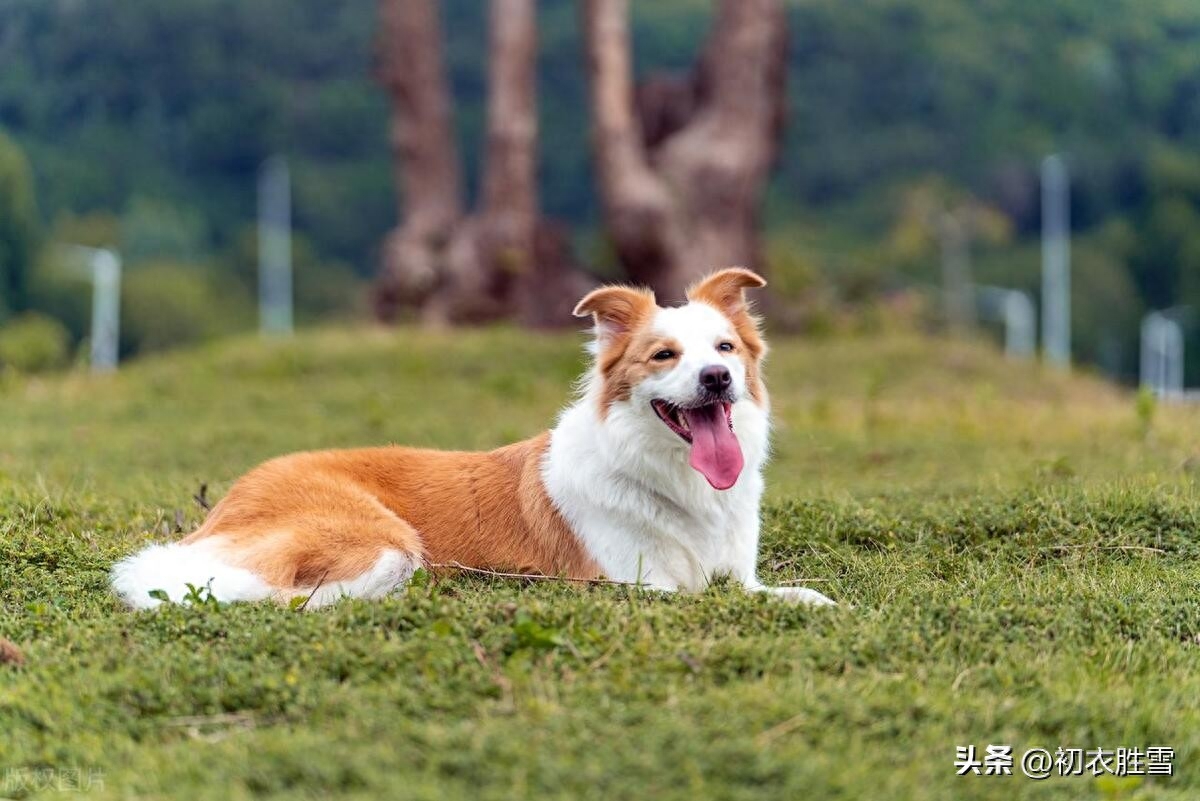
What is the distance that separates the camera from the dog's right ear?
6035 millimetres

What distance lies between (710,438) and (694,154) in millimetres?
13688

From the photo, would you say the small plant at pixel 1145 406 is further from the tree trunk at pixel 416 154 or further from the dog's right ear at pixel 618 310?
the tree trunk at pixel 416 154

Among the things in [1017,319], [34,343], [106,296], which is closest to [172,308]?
[106,296]

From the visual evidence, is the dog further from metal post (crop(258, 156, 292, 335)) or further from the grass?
metal post (crop(258, 156, 292, 335))

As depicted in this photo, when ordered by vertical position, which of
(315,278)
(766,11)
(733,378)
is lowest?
(315,278)

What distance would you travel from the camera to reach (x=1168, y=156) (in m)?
32.9

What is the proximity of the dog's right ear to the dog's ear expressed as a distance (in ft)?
0.72

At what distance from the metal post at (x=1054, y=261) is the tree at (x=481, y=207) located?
13.9m

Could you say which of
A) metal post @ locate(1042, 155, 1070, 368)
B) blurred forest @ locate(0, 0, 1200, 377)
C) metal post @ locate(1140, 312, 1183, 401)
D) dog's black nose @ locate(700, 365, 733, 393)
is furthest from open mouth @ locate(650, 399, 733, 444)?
metal post @ locate(1042, 155, 1070, 368)

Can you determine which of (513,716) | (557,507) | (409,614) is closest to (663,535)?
(557,507)

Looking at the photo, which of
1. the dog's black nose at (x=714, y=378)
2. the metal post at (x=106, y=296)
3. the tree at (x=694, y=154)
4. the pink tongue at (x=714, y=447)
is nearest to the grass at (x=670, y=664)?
the pink tongue at (x=714, y=447)

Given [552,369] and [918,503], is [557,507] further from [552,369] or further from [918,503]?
[552,369]

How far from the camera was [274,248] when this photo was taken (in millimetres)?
39250

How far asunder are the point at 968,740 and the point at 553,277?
17122 millimetres
